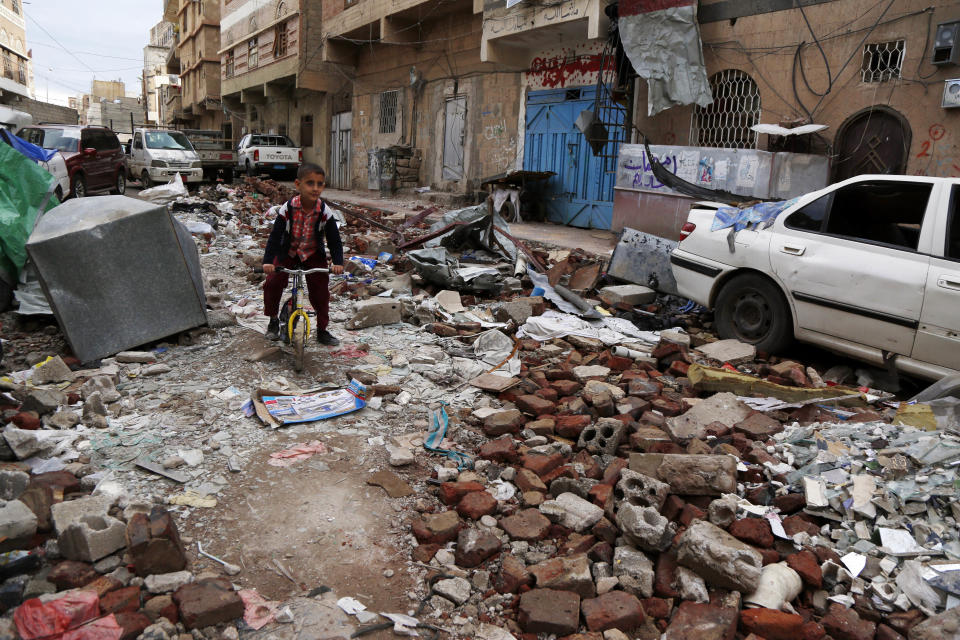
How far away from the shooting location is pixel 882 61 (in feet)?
28.1

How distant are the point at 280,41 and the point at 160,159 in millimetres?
10939

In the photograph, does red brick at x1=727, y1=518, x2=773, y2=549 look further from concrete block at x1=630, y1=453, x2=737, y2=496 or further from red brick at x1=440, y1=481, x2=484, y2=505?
red brick at x1=440, y1=481, x2=484, y2=505

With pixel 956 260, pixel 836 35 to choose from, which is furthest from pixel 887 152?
pixel 956 260

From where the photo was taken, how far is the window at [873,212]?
516cm

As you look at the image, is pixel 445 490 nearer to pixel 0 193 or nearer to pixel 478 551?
pixel 478 551

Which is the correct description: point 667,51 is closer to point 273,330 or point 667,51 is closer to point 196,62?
point 273,330

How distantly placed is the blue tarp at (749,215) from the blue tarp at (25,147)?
27.5 ft

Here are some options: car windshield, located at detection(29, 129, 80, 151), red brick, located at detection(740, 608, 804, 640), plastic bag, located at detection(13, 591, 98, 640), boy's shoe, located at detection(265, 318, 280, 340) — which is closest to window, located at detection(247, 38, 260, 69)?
car windshield, located at detection(29, 129, 80, 151)

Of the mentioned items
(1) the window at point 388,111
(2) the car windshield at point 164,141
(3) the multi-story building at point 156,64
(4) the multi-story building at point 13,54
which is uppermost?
(3) the multi-story building at point 156,64

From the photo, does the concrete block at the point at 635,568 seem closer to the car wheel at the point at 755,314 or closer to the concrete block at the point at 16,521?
the concrete block at the point at 16,521

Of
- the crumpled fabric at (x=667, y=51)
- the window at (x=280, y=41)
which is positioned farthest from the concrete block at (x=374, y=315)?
the window at (x=280, y=41)

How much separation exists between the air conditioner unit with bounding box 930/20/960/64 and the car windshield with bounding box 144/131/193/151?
17369 mm

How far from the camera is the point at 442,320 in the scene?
270 inches

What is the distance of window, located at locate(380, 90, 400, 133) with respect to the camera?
20266mm
